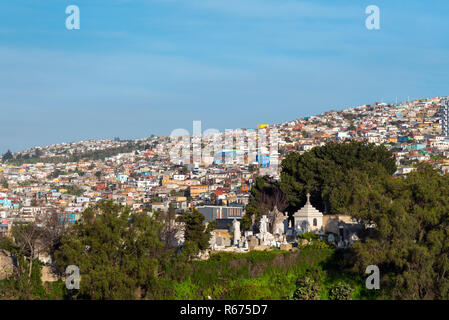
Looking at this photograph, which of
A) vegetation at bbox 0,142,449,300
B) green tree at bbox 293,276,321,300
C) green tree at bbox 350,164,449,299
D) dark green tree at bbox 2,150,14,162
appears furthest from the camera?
dark green tree at bbox 2,150,14,162

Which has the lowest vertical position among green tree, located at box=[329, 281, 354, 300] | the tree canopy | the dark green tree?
green tree, located at box=[329, 281, 354, 300]

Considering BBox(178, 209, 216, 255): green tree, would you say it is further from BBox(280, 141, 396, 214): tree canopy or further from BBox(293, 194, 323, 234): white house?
BBox(280, 141, 396, 214): tree canopy

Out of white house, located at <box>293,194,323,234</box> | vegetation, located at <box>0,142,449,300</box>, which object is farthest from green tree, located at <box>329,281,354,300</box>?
Result: white house, located at <box>293,194,323,234</box>

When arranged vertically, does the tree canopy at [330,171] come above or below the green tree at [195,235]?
above

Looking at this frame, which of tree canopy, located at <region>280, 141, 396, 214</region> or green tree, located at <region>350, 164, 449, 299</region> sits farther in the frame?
tree canopy, located at <region>280, 141, 396, 214</region>

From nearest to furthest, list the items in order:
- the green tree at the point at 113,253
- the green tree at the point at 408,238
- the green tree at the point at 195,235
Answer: the green tree at the point at 408,238 < the green tree at the point at 113,253 < the green tree at the point at 195,235

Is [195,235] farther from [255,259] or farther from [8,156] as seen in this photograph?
[8,156]

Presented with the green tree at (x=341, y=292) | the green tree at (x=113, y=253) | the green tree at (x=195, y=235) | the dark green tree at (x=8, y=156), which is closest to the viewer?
the green tree at (x=113, y=253)

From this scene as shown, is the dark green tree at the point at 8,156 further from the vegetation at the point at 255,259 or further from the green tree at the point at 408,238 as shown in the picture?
the green tree at the point at 408,238

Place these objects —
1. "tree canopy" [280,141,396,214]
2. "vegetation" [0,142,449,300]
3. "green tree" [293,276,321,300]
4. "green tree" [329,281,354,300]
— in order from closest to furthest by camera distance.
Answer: "vegetation" [0,142,449,300] < "green tree" [329,281,354,300] < "green tree" [293,276,321,300] < "tree canopy" [280,141,396,214]

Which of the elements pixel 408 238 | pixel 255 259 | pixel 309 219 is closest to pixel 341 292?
pixel 408 238

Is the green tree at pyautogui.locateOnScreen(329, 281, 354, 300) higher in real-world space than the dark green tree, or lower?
lower

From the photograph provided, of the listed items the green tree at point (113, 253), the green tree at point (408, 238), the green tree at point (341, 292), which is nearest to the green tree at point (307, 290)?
the green tree at point (341, 292)

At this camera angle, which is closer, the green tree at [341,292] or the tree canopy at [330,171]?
the green tree at [341,292]
